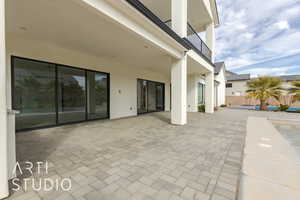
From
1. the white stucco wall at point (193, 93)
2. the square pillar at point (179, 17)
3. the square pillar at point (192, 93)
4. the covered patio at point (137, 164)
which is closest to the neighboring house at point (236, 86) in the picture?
the white stucco wall at point (193, 93)

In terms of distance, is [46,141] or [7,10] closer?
[7,10]

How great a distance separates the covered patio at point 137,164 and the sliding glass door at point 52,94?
1.07m

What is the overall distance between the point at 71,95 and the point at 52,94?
0.67 m

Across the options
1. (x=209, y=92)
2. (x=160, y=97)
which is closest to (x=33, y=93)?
(x=160, y=97)

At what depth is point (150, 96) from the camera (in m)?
9.58

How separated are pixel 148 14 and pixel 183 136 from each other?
11.1 feet

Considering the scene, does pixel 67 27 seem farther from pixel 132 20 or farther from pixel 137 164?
pixel 137 164

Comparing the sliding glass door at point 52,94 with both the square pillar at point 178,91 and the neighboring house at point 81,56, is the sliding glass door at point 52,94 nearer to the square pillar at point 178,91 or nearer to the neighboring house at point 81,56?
the neighboring house at point 81,56

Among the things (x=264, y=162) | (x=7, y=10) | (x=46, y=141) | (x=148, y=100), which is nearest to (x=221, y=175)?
(x=264, y=162)

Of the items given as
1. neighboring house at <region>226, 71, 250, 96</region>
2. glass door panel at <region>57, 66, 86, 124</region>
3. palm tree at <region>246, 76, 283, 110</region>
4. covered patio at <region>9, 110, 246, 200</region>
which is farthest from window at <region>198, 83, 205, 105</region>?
neighboring house at <region>226, 71, 250, 96</region>

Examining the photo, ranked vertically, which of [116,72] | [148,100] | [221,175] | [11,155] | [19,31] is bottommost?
[221,175]

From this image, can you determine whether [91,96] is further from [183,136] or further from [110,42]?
[183,136]

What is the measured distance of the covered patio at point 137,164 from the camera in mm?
1593

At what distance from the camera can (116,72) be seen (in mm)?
7008
